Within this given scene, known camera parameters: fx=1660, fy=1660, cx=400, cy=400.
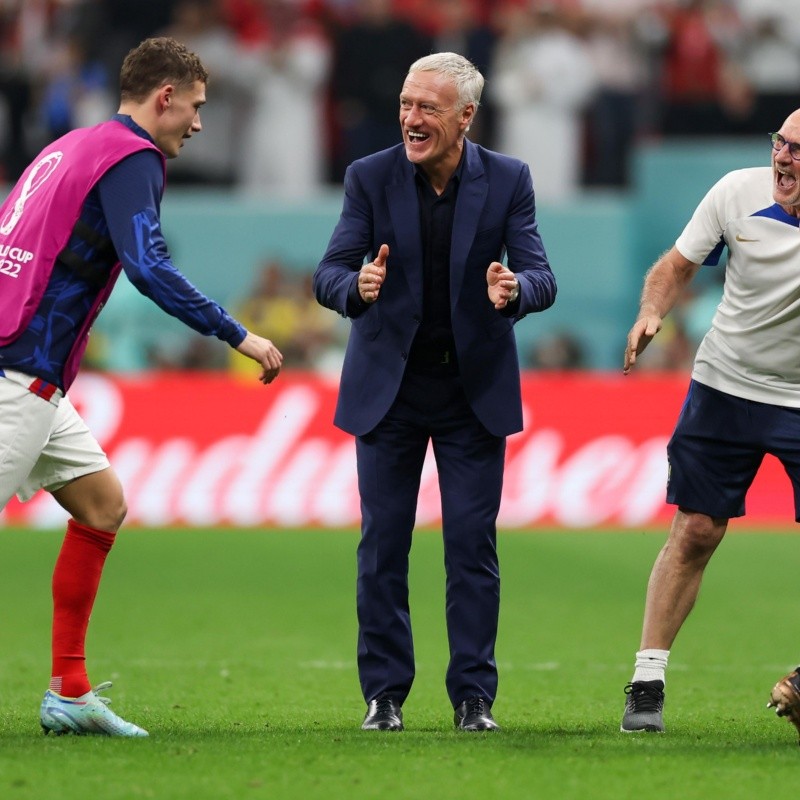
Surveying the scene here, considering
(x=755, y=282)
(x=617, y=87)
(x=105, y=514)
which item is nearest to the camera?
(x=105, y=514)

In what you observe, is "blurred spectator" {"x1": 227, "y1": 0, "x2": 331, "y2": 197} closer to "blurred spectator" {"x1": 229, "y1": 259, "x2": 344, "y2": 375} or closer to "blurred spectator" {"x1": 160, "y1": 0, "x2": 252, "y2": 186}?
"blurred spectator" {"x1": 160, "y1": 0, "x2": 252, "y2": 186}

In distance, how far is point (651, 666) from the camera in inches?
252

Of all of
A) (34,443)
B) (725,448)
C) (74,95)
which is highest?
(74,95)

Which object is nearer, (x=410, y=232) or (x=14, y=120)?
(x=410, y=232)

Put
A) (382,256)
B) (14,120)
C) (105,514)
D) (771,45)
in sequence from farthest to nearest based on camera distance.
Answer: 1. (771,45)
2. (14,120)
3. (105,514)
4. (382,256)

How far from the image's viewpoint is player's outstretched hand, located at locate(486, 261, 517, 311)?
19.4ft

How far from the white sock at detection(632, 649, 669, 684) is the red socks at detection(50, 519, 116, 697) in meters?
2.09

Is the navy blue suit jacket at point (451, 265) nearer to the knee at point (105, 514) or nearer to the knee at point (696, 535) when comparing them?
the knee at point (696, 535)

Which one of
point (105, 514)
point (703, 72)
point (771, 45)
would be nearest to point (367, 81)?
point (703, 72)

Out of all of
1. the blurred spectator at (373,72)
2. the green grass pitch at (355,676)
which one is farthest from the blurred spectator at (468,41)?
the green grass pitch at (355,676)

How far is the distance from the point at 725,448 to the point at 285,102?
12.3 metres

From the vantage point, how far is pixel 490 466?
643cm

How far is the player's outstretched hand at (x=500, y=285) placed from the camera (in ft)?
19.4

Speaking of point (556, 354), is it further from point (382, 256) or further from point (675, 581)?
point (382, 256)
